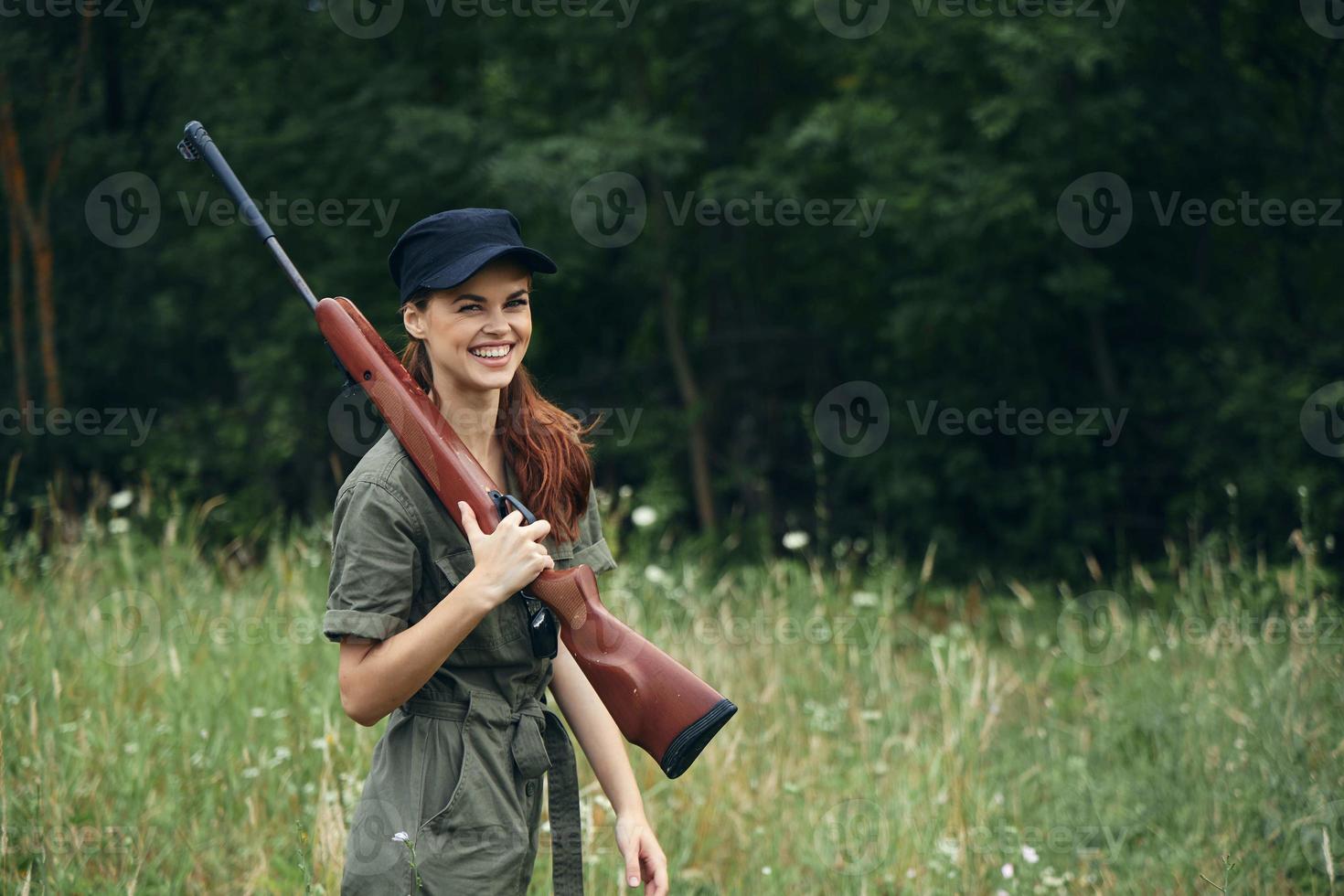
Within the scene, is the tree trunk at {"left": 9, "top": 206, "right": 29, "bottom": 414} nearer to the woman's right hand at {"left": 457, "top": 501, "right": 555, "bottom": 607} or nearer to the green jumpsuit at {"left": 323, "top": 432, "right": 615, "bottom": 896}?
the green jumpsuit at {"left": 323, "top": 432, "right": 615, "bottom": 896}

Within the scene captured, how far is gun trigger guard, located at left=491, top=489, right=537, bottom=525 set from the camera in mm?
1901

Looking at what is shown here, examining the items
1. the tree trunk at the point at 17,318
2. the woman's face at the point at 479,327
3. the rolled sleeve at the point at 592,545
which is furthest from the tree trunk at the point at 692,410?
the woman's face at the point at 479,327

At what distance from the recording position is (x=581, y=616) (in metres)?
1.95

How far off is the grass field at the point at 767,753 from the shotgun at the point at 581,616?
69 cm

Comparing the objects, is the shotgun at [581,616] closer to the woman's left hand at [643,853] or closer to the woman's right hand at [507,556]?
the woman's right hand at [507,556]

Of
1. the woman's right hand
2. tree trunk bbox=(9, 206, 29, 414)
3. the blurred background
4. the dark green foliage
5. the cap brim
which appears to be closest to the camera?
the woman's right hand

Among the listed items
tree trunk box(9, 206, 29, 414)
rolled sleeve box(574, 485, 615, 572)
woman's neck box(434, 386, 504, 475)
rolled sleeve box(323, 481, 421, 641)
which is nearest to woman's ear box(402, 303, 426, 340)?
woman's neck box(434, 386, 504, 475)

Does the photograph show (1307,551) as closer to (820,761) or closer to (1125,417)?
(820,761)

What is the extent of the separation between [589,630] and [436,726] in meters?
0.29

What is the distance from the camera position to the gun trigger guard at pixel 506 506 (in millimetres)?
1901

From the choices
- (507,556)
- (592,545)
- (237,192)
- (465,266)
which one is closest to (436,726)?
(507,556)

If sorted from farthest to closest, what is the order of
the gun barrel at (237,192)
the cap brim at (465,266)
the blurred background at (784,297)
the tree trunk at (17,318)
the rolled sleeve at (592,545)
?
the tree trunk at (17,318), the blurred background at (784,297), the rolled sleeve at (592,545), the gun barrel at (237,192), the cap brim at (465,266)

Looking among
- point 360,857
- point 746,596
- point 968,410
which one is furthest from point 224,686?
point 968,410

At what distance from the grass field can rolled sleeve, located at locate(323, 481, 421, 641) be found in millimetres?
591
